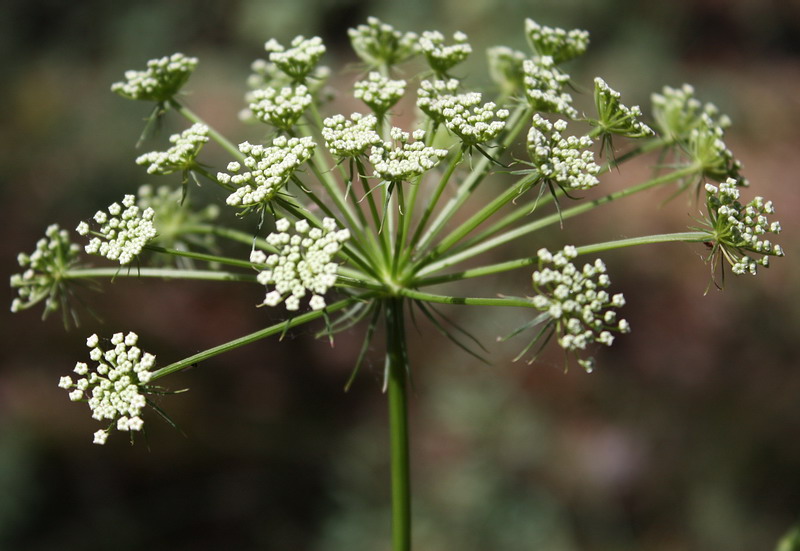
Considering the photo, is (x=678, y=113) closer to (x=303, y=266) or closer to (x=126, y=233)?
(x=303, y=266)

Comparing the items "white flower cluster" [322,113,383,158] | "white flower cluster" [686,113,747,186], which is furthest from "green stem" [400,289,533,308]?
"white flower cluster" [686,113,747,186]

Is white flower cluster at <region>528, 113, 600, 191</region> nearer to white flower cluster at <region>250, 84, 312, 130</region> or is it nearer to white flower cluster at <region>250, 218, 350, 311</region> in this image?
white flower cluster at <region>250, 218, 350, 311</region>

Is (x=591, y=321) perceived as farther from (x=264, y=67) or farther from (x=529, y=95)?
(x=264, y=67)

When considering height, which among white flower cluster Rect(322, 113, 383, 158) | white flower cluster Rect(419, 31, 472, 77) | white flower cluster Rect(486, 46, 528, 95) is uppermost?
white flower cluster Rect(486, 46, 528, 95)

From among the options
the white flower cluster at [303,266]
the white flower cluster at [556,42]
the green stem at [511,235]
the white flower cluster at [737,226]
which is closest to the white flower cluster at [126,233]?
the white flower cluster at [303,266]

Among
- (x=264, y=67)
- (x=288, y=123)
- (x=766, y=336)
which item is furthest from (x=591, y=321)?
(x=766, y=336)

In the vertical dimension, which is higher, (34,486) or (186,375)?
(186,375)
